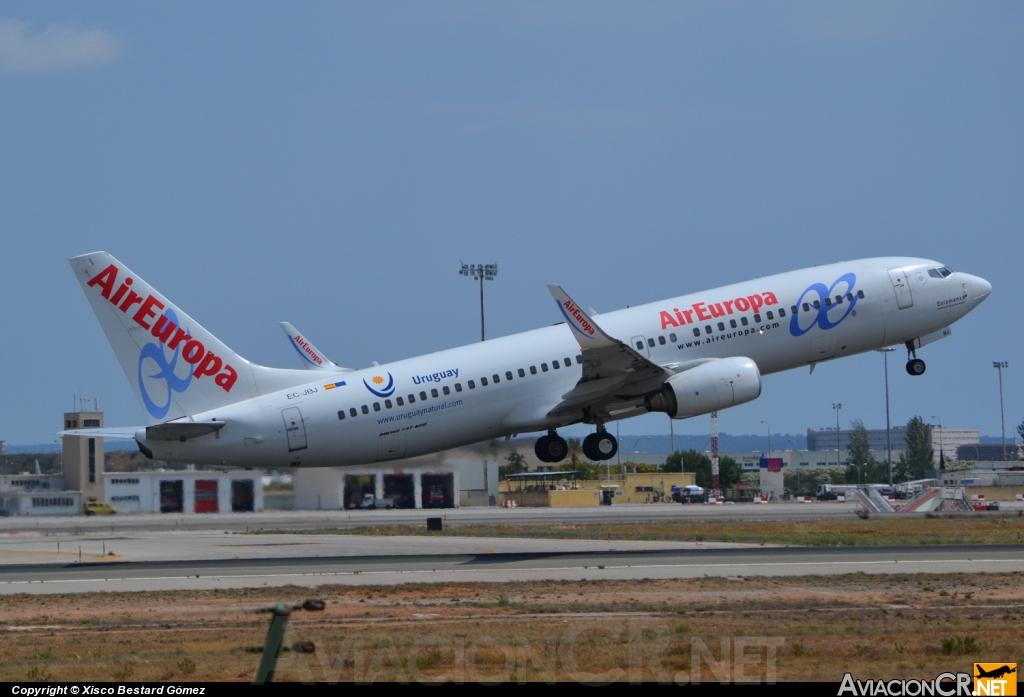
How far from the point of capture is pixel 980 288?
170 feet

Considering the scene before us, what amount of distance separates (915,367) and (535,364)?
17722 millimetres

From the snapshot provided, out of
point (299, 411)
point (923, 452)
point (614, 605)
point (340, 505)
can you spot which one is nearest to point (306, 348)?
point (299, 411)

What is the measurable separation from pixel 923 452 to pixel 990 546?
12835 centimetres

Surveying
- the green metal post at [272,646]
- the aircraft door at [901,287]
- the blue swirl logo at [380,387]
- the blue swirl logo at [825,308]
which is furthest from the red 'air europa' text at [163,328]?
the green metal post at [272,646]

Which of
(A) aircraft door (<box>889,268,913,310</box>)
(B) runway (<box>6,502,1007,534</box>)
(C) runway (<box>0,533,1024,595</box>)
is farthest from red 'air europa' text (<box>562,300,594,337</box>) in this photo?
(B) runway (<box>6,502,1007,534</box>)

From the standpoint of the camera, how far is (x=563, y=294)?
41.7 metres

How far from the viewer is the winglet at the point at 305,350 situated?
167 ft

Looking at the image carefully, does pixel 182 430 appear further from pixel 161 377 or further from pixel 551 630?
pixel 551 630

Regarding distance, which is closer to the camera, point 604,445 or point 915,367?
point 604,445

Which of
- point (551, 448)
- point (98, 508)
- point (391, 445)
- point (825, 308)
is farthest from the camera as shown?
point (98, 508)

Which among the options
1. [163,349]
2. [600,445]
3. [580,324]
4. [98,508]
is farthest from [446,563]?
[98,508]

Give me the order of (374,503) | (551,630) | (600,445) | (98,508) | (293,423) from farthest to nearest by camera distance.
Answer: (98,508) → (374,503) → (600,445) → (293,423) → (551,630)

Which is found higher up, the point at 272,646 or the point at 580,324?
the point at 580,324

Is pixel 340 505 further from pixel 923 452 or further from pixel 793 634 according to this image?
pixel 923 452
